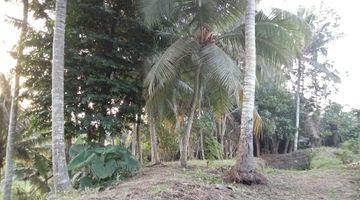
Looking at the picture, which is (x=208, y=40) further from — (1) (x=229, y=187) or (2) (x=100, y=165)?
(1) (x=229, y=187)

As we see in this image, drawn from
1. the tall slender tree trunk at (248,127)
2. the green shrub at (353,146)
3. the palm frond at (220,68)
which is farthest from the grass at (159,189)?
the green shrub at (353,146)

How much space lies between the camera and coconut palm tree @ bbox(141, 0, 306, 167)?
10.9 meters

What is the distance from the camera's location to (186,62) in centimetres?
1244

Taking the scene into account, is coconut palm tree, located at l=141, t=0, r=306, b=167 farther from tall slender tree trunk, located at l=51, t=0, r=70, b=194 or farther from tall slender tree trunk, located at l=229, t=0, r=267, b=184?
tall slender tree trunk, located at l=51, t=0, r=70, b=194

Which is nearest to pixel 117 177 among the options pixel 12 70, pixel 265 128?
pixel 12 70

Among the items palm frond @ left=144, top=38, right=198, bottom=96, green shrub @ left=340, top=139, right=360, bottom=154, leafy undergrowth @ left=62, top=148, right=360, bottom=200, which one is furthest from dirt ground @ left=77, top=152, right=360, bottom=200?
green shrub @ left=340, top=139, right=360, bottom=154

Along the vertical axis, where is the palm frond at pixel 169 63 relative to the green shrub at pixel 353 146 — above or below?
above

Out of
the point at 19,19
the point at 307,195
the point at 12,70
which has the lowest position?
the point at 307,195

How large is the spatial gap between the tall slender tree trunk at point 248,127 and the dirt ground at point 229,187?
0.28 metres

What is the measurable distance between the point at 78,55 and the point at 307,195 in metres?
6.90

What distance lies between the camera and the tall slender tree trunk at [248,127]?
8.96m

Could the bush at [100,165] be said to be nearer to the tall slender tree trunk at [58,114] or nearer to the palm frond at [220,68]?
the tall slender tree trunk at [58,114]

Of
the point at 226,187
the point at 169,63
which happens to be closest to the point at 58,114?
the point at 169,63

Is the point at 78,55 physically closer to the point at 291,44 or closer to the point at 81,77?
the point at 81,77
